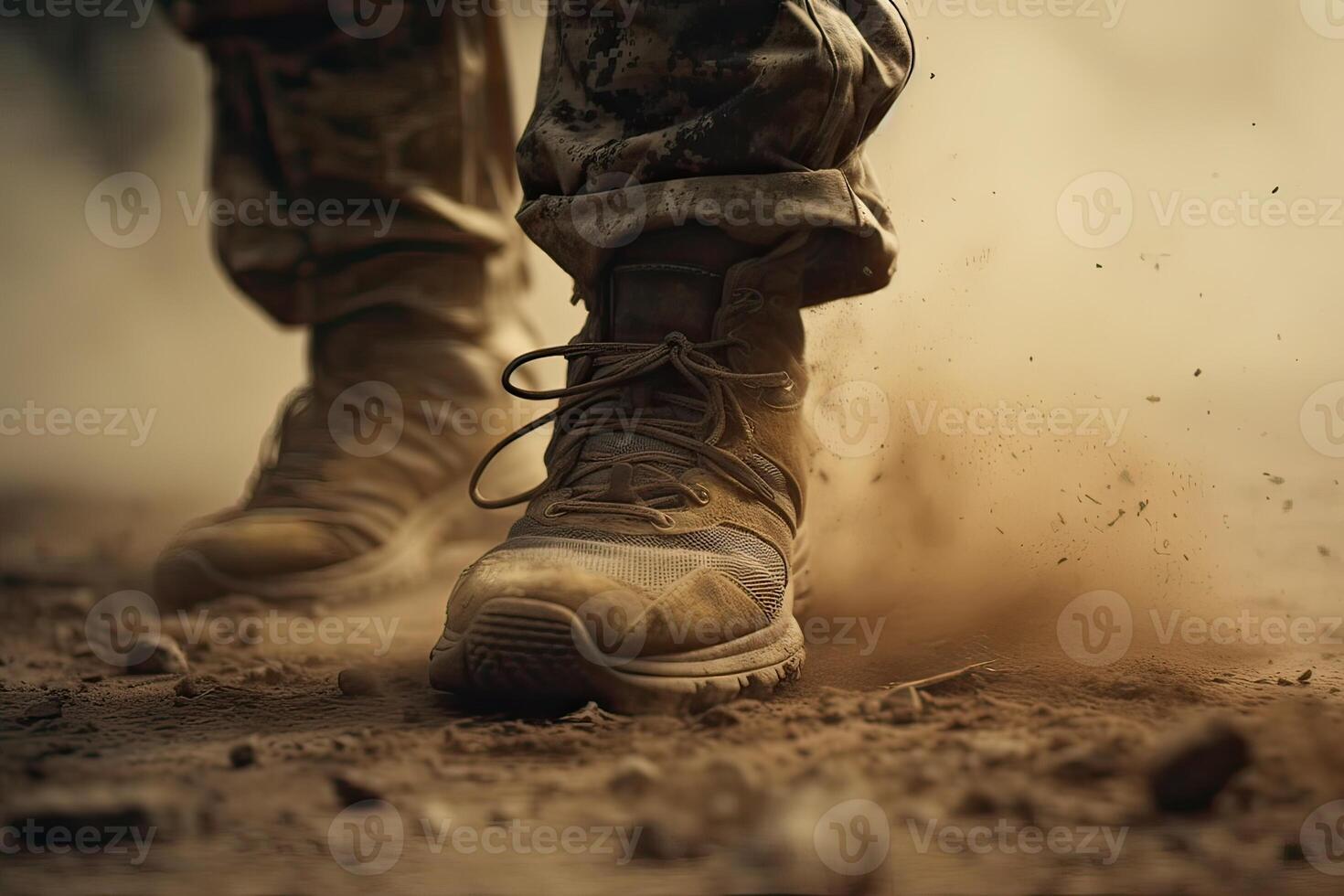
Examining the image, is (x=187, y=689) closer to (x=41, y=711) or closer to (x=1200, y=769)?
(x=41, y=711)

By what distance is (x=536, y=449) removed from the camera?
6.84ft

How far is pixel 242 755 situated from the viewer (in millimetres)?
806

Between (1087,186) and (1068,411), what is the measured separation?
68 centimetres

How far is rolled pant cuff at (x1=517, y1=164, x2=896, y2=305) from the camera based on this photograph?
110 cm

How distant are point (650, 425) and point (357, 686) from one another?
0.41 meters

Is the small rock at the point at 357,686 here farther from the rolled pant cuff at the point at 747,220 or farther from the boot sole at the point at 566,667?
the rolled pant cuff at the point at 747,220

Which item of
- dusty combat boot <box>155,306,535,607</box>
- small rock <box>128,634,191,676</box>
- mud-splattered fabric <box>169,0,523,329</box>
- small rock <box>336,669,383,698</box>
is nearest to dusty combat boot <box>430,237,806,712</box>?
small rock <box>336,669,383,698</box>

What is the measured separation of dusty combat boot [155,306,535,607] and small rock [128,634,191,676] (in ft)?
0.96

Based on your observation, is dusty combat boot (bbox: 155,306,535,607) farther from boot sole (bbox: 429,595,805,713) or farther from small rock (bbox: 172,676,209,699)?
boot sole (bbox: 429,595,805,713)

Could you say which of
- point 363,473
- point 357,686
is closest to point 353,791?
point 357,686

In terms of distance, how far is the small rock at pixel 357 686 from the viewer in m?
1.07

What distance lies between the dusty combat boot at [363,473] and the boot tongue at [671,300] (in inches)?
30.9

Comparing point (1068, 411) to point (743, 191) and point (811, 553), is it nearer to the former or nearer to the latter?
point (811, 553)

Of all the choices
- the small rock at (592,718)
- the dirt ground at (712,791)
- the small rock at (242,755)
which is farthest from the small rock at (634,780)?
the small rock at (242,755)
